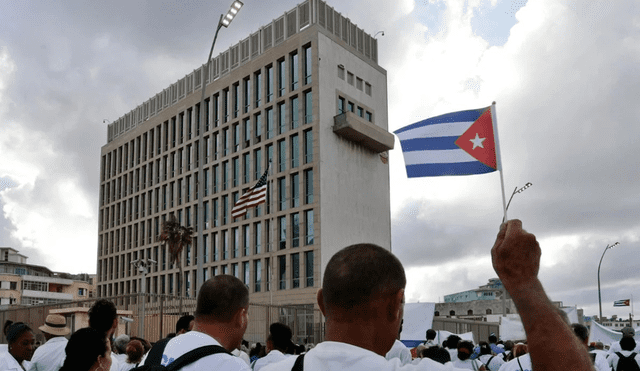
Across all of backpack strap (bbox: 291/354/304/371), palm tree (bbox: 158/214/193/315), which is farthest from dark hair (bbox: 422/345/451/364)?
palm tree (bbox: 158/214/193/315)

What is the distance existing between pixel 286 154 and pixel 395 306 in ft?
160

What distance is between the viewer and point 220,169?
186 ft

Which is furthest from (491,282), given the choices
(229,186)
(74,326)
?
(74,326)

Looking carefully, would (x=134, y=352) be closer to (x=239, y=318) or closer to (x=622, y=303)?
(x=239, y=318)

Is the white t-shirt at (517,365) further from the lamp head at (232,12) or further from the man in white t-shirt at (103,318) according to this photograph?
the lamp head at (232,12)

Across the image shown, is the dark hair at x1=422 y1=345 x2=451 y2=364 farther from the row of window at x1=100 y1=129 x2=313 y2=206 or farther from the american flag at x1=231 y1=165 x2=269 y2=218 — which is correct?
the row of window at x1=100 y1=129 x2=313 y2=206

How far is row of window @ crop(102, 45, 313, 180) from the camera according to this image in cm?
5084

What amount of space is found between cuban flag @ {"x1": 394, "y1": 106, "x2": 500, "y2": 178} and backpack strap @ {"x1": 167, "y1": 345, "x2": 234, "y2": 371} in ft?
22.7

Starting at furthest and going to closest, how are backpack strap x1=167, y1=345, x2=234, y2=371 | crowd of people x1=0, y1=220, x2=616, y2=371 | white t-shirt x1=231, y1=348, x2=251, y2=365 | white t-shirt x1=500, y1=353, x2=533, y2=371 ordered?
white t-shirt x1=231, y1=348, x2=251, y2=365, white t-shirt x1=500, y1=353, x2=533, y2=371, backpack strap x1=167, y1=345, x2=234, y2=371, crowd of people x1=0, y1=220, x2=616, y2=371

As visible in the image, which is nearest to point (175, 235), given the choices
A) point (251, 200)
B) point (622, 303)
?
point (251, 200)

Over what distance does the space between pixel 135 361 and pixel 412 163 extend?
524 cm

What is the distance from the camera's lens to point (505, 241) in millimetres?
1458

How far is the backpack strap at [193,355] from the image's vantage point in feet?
10.4

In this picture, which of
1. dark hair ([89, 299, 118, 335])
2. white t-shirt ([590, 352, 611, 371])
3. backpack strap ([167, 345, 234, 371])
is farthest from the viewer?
white t-shirt ([590, 352, 611, 371])
